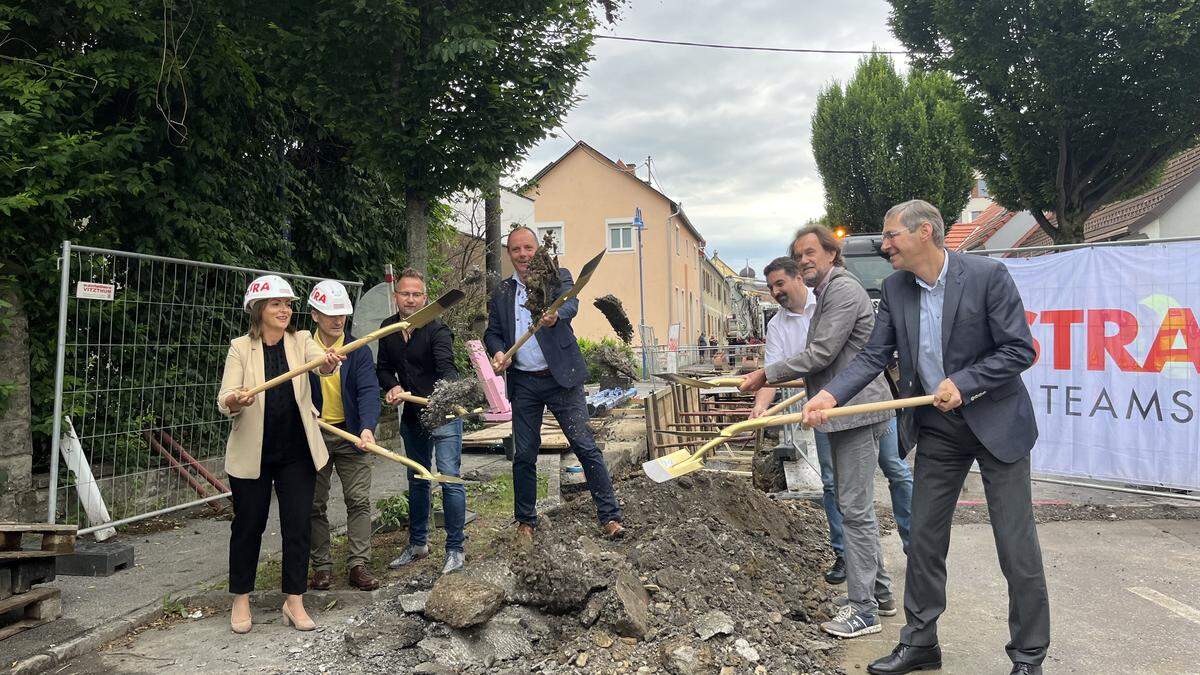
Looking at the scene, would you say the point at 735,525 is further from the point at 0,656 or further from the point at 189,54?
the point at 189,54

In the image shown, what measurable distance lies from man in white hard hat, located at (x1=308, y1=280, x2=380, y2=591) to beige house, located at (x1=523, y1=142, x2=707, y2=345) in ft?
103

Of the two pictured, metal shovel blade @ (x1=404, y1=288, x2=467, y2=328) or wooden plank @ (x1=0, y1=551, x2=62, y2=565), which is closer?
wooden plank @ (x1=0, y1=551, x2=62, y2=565)

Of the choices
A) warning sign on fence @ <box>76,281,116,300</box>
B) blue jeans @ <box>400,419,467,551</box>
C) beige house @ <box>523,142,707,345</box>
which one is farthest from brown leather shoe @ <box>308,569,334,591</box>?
beige house @ <box>523,142,707,345</box>

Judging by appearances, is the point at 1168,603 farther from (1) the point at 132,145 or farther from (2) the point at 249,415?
(1) the point at 132,145

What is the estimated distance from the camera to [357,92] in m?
6.01

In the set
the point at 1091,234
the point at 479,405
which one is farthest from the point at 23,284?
the point at 1091,234

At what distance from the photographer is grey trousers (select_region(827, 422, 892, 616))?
3.80m

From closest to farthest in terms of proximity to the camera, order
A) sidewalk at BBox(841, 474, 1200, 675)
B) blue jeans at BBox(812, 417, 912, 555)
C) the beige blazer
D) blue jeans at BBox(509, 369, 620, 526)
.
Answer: sidewalk at BBox(841, 474, 1200, 675), the beige blazer, blue jeans at BBox(812, 417, 912, 555), blue jeans at BBox(509, 369, 620, 526)

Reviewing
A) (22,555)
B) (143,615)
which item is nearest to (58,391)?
(22,555)

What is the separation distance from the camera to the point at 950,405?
3.15m

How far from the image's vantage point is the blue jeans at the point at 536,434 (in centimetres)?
489

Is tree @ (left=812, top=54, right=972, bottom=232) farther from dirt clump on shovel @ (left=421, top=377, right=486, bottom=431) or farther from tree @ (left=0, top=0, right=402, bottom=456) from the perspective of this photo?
dirt clump on shovel @ (left=421, top=377, right=486, bottom=431)

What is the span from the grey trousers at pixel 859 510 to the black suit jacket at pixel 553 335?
1752mm

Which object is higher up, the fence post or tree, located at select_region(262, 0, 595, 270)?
tree, located at select_region(262, 0, 595, 270)
